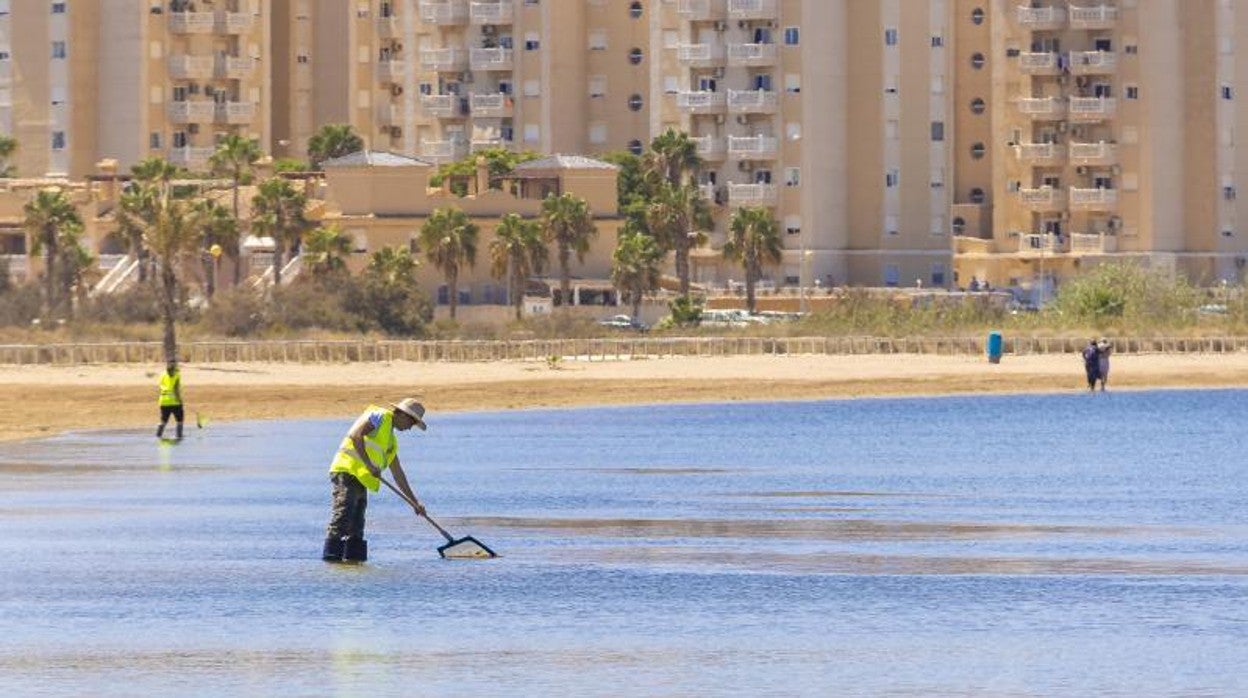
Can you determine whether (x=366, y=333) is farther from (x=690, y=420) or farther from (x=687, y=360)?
(x=690, y=420)

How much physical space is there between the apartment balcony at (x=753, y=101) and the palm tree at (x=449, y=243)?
2070cm

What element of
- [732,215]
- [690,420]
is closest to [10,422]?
A: [690,420]

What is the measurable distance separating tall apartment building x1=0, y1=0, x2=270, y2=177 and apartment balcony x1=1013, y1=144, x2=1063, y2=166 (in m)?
34.2

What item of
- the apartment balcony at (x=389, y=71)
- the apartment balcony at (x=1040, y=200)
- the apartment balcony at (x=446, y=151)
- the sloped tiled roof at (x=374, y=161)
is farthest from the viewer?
the apartment balcony at (x=389, y=71)

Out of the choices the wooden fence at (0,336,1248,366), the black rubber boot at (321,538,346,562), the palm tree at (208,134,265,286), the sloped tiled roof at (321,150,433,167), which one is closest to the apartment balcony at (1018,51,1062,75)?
the sloped tiled roof at (321,150,433,167)

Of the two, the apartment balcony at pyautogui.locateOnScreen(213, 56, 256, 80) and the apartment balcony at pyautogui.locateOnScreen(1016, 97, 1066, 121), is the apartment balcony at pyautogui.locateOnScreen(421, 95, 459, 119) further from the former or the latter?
the apartment balcony at pyautogui.locateOnScreen(1016, 97, 1066, 121)

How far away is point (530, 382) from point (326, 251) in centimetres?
2883

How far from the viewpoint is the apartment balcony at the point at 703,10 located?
126250 mm

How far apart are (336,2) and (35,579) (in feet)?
373

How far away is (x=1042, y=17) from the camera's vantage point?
415 feet

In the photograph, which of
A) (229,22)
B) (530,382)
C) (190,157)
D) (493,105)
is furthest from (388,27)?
(530,382)

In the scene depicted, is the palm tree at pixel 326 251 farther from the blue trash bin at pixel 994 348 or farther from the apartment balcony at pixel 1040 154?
the apartment balcony at pixel 1040 154

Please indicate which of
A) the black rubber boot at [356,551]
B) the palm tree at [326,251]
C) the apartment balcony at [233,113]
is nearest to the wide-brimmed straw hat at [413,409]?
the black rubber boot at [356,551]

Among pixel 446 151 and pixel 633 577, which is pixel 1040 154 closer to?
pixel 446 151
